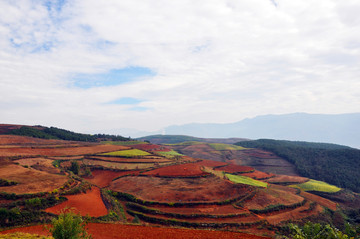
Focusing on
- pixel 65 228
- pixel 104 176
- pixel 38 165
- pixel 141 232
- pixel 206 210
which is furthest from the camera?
pixel 104 176

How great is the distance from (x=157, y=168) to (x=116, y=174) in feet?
39.4

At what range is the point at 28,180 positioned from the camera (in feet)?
114

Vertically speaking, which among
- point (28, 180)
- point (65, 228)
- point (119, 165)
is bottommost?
point (119, 165)

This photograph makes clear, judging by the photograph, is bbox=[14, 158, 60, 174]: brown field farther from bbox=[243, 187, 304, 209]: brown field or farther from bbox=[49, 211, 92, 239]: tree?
bbox=[243, 187, 304, 209]: brown field

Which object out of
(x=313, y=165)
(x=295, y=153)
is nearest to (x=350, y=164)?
(x=313, y=165)

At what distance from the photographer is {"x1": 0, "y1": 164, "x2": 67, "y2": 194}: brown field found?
1227 inches

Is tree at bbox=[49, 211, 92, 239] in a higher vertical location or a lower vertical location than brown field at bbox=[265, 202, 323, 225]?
higher

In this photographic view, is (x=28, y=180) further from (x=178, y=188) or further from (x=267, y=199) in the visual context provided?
(x=267, y=199)

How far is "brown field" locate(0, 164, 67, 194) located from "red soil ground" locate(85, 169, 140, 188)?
10.8 m

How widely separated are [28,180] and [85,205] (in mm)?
11990

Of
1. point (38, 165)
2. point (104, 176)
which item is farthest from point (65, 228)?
point (104, 176)

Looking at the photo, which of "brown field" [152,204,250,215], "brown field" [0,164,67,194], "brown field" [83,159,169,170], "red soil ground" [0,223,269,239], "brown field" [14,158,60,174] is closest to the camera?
"red soil ground" [0,223,269,239]

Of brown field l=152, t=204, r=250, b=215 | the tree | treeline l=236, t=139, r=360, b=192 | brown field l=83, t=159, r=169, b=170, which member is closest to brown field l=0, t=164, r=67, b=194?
brown field l=152, t=204, r=250, b=215

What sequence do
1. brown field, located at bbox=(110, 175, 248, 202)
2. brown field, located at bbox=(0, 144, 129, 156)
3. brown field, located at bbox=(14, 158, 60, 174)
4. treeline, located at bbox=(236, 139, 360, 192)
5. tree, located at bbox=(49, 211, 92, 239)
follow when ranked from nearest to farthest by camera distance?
tree, located at bbox=(49, 211, 92, 239) → brown field, located at bbox=(110, 175, 248, 202) → brown field, located at bbox=(14, 158, 60, 174) → brown field, located at bbox=(0, 144, 129, 156) → treeline, located at bbox=(236, 139, 360, 192)
